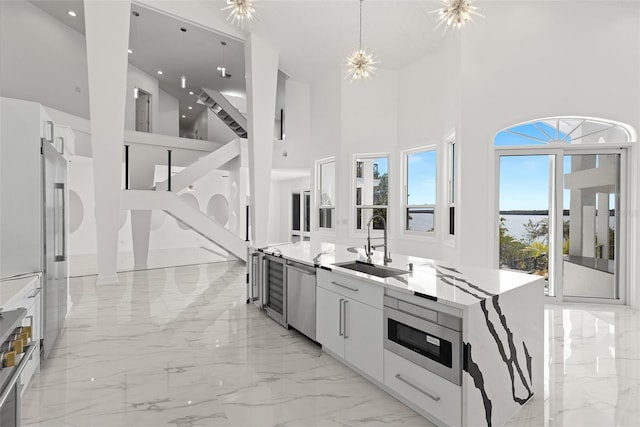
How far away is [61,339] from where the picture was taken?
11.3 ft

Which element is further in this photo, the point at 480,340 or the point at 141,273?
the point at 141,273

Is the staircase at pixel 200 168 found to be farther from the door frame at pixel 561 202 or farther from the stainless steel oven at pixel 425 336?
the stainless steel oven at pixel 425 336

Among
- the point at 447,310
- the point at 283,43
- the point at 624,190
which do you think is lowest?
the point at 447,310

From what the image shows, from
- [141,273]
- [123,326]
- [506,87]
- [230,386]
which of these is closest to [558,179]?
[506,87]

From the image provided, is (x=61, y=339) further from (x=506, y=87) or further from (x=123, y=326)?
(x=506, y=87)

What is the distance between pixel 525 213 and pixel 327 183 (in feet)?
13.0

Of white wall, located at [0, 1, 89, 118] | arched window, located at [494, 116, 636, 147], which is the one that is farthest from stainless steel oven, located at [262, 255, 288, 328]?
white wall, located at [0, 1, 89, 118]

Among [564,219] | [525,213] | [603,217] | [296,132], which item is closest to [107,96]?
[296,132]

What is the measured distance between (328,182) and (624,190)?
16.4 ft

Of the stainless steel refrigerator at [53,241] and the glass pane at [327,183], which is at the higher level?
the glass pane at [327,183]

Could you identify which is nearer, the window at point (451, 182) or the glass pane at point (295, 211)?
the window at point (451, 182)

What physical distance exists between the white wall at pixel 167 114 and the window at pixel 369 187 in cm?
691

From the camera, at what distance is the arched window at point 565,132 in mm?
4609

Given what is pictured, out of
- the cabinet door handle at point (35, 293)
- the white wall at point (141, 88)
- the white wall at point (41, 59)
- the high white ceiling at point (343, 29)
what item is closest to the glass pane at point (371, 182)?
the high white ceiling at point (343, 29)
